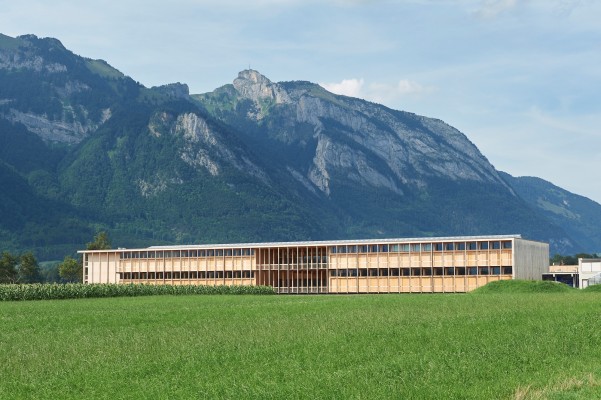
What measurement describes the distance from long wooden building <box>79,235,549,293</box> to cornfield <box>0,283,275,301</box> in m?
11.2

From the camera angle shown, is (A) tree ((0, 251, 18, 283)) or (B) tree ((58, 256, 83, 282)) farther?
(B) tree ((58, 256, 83, 282))

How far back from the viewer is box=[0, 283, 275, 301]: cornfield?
273 ft

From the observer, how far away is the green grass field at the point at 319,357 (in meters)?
21.9

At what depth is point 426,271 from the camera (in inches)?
4405

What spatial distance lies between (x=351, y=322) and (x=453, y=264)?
72991 millimetres

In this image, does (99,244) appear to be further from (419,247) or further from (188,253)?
(419,247)

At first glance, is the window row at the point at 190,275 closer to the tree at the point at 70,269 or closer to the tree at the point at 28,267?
the tree at the point at 70,269

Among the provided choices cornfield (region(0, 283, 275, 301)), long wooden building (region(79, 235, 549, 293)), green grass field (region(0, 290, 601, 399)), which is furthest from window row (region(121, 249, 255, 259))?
green grass field (region(0, 290, 601, 399))

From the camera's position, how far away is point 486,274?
107 metres

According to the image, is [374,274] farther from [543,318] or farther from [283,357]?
[283,357]

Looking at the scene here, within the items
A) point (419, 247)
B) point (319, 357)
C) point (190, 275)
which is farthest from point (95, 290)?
point (319, 357)

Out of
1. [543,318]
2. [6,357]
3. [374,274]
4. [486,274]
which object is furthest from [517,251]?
[6,357]

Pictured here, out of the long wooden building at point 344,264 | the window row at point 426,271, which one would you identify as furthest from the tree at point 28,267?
the window row at point 426,271

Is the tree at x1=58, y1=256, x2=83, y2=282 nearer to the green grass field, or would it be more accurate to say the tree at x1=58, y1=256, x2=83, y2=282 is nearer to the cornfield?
the cornfield
